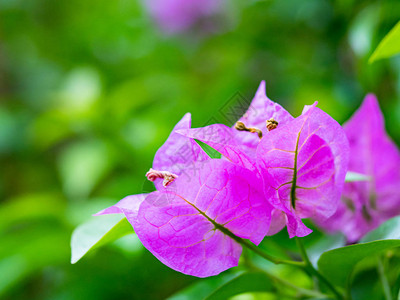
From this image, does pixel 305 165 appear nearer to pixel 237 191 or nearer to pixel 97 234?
pixel 237 191

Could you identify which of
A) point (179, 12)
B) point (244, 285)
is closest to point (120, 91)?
point (179, 12)

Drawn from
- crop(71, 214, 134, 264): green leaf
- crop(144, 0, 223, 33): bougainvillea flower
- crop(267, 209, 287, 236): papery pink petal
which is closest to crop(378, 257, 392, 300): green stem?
crop(267, 209, 287, 236): papery pink petal

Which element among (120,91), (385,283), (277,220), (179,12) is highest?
(179,12)

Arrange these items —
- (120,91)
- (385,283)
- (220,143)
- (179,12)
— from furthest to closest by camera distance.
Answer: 1. (179,12)
2. (120,91)
3. (385,283)
4. (220,143)

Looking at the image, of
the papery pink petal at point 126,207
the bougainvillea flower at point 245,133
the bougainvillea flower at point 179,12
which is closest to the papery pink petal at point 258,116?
the bougainvillea flower at point 245,133

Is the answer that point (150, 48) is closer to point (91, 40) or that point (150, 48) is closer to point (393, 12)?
point (91, 40)

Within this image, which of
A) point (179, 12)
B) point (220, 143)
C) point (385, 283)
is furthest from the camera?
point (179, 12)

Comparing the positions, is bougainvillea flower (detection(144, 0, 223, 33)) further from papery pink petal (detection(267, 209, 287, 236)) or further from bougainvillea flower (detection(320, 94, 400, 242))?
papery pink petal (detection(267, 209, 287, 236))

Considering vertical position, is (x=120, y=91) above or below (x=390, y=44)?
above
